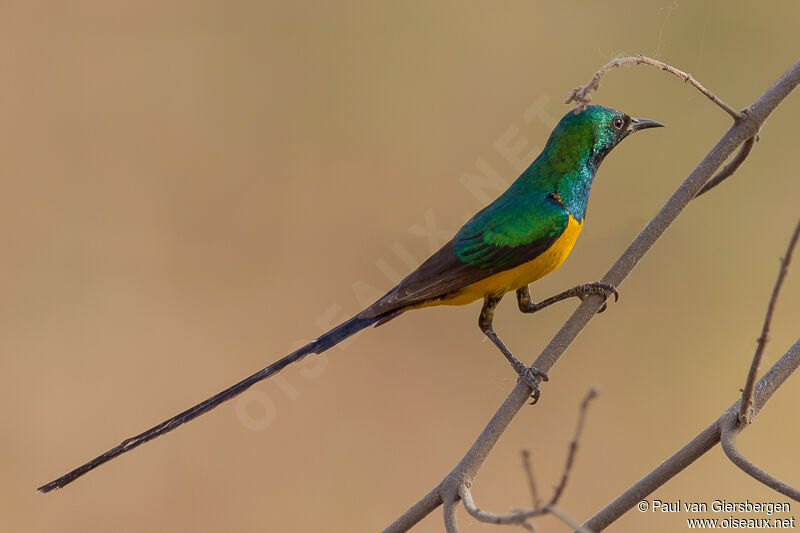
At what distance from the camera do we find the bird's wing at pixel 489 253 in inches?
147

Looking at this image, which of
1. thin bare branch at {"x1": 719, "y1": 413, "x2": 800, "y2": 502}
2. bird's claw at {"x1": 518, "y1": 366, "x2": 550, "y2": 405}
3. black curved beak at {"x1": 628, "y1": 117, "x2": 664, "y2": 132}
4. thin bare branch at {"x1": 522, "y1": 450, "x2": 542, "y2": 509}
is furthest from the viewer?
black curved beak at {"x1": 628, "y1": 117, "x2": 664, "y2": 132}

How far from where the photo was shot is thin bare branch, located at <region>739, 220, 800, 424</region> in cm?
192

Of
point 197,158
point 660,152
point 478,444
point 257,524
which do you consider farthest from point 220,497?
point 660,152

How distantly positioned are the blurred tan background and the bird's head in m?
2.61

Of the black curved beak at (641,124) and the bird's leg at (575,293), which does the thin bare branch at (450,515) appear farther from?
the black curved beak at (641,124)

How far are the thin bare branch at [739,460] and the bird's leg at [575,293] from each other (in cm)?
69

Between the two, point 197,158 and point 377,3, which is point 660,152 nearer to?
point 377,3

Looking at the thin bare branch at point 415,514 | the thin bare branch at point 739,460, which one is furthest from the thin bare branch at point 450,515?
the thin bare branch at point 739,460

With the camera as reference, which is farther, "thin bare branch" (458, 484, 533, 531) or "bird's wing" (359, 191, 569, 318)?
"bird's wing" (359, 191, 569, 318)

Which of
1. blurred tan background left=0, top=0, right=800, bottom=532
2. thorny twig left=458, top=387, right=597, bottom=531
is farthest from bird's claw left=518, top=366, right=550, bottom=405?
blurred tan background left=0, top=0, right=800, bottom=532

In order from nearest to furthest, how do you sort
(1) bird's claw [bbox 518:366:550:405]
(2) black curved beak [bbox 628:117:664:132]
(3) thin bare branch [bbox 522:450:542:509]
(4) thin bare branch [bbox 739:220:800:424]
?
(3) thin bare branch [bbox 522:450:542:509] < (4) thin bare branch [bbox 739:220:800:424] < (1) bird's claw [bbox 518:366:550:405] < (2) black curved beak [bbox 628:117:664:132]

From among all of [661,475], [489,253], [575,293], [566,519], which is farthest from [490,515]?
[489,253]

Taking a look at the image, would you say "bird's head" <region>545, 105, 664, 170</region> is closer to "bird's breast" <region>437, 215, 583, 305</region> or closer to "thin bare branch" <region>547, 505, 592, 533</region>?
"bird's breast" <region>437, 215, 583, 305</region>

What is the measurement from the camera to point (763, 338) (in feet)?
6.78
